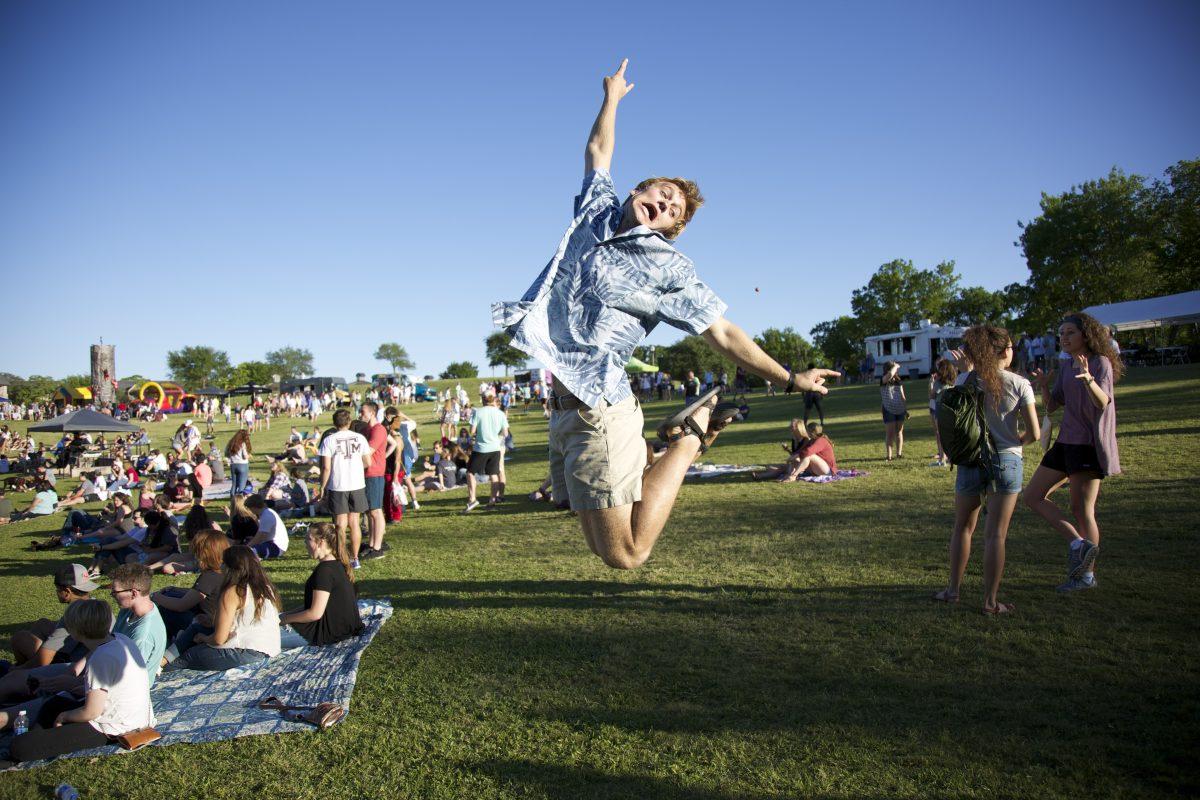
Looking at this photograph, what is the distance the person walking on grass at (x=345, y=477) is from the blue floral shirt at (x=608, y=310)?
6497 mm

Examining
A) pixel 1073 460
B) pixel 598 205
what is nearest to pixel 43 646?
pixel 598 205

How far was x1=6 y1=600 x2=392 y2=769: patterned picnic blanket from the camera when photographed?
4703mm

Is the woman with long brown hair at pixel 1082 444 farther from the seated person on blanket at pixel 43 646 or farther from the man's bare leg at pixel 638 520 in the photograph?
the seated person on blanket at pixel 43 646

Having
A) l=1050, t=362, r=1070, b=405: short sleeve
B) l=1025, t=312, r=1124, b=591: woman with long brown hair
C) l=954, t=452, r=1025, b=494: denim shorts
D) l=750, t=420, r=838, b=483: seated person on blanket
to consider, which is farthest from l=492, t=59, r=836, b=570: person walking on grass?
l=750, t=420, r=838, b=483: seated person on blanket

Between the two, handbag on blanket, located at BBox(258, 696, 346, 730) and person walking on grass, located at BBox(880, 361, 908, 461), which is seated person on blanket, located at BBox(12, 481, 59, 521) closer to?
handbag on blanket, located at BBox(258, 696, 346, 730)

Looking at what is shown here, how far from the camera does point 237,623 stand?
6066mm

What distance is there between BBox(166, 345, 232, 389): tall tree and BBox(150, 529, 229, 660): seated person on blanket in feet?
423

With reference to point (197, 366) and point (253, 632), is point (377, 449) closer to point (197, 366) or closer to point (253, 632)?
point (253, 632)

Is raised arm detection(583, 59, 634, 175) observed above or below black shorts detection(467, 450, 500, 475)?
above

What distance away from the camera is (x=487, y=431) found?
12852 millimetres

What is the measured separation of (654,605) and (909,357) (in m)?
51.0

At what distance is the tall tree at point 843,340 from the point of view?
81.0 metres

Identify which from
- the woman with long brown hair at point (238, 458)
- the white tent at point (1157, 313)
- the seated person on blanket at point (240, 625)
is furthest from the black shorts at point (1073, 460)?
the white tent at point (1157, 313)

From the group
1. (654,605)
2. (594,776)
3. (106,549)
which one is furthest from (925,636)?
(106,549)
